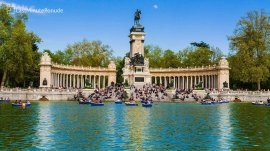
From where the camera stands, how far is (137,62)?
10556cm

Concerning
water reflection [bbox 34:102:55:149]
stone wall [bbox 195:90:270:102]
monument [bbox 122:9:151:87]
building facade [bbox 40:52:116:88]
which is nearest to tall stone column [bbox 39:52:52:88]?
building facade [bbox 40:52:116:88]

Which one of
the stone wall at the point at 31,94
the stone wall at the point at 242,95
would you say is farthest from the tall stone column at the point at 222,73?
the stone wall at the point at 31,94

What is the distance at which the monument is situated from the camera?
104875 millimetres

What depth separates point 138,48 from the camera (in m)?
109

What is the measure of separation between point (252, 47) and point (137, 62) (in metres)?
27.5

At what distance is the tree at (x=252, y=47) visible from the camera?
100125 millimetres

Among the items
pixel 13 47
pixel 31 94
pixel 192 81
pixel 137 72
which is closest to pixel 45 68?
pixel 13 47

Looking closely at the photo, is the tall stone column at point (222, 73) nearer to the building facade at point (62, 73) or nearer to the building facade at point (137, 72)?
the building facade at point (137, 72)

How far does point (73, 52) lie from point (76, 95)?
5221cm

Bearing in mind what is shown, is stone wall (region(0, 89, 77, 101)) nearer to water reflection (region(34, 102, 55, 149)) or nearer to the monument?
the monument

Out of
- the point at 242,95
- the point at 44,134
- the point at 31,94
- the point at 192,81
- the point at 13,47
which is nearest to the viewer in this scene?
the point at 44,134

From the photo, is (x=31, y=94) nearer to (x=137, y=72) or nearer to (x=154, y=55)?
(x=137, y=72)

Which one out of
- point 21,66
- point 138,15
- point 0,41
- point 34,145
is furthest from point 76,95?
point 34,145

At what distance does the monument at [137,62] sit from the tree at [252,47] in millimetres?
21908
